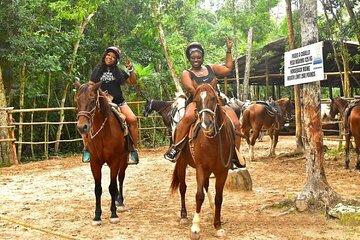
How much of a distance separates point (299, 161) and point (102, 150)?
25.0 ft

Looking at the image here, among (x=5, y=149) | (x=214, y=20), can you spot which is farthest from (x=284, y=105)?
(x=214, y=20)

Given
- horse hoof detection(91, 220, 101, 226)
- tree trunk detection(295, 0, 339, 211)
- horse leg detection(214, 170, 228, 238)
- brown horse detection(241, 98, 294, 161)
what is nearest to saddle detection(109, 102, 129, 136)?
horse hoof detection(91, 220, 101, 226)

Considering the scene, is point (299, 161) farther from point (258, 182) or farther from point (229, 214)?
point (229, 214)

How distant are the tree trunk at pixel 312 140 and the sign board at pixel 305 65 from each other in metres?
0.17

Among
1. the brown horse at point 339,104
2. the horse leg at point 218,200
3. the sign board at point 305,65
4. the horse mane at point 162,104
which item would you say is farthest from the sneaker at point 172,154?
the brown horse at point 339,104

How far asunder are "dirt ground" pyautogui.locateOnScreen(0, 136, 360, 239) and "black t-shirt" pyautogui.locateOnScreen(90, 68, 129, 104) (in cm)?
184

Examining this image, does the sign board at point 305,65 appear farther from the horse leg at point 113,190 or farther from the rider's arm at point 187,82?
the horse leg at point 113,190

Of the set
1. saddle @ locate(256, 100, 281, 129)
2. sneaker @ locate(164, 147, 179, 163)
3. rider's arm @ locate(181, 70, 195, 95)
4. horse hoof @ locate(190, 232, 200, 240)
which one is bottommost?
horse hoof @ locate(190, 232, 200, 240)

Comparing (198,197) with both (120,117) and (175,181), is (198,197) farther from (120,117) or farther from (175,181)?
(120,117)

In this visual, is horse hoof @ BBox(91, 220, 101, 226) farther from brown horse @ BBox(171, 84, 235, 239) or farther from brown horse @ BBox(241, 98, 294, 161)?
brown horse @ BBox(241, 98, 294, 161)

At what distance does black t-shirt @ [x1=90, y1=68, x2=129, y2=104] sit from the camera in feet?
21.3

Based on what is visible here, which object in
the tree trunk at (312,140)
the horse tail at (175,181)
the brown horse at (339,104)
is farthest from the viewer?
the brown horse at (339,104)

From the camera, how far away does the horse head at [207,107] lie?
15.8ft

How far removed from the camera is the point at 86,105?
18.0 ft
